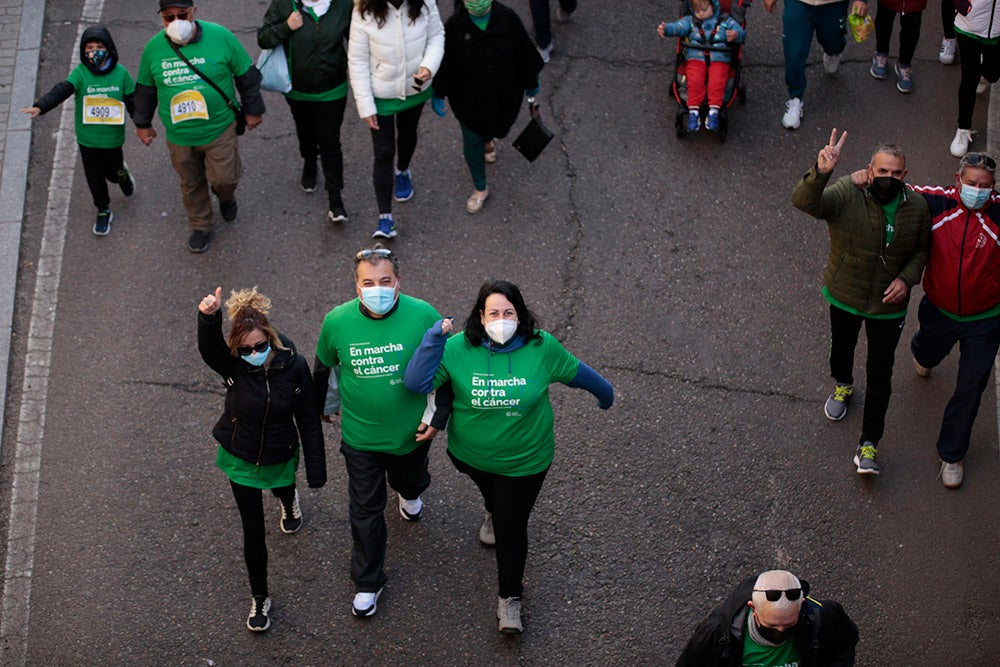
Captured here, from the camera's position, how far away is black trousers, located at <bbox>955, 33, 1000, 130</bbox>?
957 centimetres

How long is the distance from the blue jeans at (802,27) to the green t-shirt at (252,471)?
5472mm

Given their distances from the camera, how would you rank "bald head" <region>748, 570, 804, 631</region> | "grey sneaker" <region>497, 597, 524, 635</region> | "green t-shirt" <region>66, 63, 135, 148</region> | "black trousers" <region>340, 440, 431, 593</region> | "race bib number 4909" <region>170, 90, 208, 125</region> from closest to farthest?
"bald head" <region>748, 570, 804, 631</region>, "black trousers" <region>340, 440, 431, 593</region>, "grey sneaker" <region>497, 597, 524, 635</region>, "race bib number 4909" <region>170, 90, 208, 125</region>, "green t-shirt" <region>66, 63, 135, 148</region>

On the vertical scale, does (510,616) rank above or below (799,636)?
below

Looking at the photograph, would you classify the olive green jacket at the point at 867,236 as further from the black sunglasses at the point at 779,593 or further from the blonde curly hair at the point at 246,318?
the blonde curly hair at the point at 246,318

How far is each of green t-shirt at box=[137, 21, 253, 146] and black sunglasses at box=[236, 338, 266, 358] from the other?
2948 millimetres

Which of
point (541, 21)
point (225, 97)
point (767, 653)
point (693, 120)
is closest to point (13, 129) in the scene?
point (225, 97)

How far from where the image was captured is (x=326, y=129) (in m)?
9.16

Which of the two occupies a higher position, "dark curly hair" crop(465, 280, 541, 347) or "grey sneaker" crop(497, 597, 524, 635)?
"dark curly hair" crop(465, 280, 541, 347)

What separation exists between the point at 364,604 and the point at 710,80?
5.09 metres

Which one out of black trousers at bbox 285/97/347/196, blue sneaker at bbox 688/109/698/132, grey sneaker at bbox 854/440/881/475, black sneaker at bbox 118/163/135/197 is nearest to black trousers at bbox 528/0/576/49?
blue sneaker at bbox 688/109/698/132

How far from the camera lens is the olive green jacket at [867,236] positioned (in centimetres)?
716

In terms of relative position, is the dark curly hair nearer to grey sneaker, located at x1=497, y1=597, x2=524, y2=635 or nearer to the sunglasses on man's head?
grey sneaker, located at x1=497, y1=597, x2=524, y2=635

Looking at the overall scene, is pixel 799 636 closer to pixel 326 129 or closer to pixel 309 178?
pixel 326 129

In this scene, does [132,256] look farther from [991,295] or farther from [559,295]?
[991,295]
